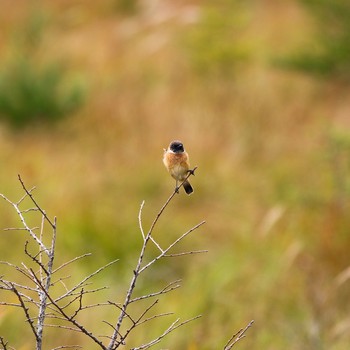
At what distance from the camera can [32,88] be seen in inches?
374

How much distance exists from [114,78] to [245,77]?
5.05 ft

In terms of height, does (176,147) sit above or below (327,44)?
below

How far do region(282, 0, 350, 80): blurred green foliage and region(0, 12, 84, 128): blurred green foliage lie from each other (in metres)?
2.28

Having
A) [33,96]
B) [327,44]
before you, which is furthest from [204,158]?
[327,44]

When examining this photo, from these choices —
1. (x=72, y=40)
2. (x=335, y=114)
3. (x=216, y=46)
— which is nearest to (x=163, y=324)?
(x=335, y=114)

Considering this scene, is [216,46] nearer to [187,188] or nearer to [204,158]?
[204,158]

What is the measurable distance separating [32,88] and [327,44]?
3.02m

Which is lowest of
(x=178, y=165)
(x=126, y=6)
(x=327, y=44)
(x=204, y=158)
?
(x=178, y=165)

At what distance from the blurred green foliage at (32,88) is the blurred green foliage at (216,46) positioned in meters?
1.42

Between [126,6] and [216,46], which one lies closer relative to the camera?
[216,46]

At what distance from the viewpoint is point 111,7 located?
15156 millimetres

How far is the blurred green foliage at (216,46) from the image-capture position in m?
9.99

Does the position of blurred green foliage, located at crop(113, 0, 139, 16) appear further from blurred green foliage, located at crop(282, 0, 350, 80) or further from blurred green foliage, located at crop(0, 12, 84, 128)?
blurred green foliage, located at crop(282, 0, 350, 80)

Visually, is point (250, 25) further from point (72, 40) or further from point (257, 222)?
point (257, 222)
